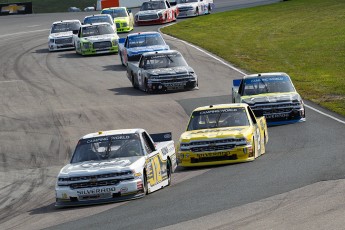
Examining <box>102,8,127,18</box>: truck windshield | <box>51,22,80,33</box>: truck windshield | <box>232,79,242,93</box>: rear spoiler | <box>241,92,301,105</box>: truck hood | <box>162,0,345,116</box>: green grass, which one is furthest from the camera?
<box>102,8,127,18</box>: truck windshield

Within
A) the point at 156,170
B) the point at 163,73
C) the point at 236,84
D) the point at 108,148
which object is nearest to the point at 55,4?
the point at 163,73

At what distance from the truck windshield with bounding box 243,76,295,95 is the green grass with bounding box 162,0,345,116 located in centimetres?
194

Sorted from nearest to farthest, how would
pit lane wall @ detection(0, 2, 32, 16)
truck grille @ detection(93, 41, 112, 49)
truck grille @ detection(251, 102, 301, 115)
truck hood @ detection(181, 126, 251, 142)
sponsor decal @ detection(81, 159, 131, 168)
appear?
1. sponsor decal @ detection(81, 159, 131, 168)
2. truck hood @ detection(181, 126, 251, 142)
3. truck grille @ detection(251, 102, 301, 115)
4. truck grille @ detection(93, 41, 112, 49)
5. pit lane wall @ detection(0, 2, 32, 16)

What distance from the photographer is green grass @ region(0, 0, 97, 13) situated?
8438 centimetres

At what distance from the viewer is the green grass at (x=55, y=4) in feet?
277

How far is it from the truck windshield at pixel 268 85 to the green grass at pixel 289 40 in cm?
194

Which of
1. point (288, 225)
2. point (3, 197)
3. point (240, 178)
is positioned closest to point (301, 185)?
point (240, 178)

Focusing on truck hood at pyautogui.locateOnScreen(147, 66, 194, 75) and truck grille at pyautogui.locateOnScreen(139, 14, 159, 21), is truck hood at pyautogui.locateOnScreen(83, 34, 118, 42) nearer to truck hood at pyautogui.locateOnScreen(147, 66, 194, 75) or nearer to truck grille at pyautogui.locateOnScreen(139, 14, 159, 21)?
truck hood at pyautogui.locateOnScreen(147, 66, 194, 75)

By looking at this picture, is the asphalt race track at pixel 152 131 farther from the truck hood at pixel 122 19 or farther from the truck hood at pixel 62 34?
the truck hood at pixel 122 19

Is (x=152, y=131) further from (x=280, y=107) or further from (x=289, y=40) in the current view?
(x=289, y=40)

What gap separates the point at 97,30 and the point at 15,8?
3271 cm

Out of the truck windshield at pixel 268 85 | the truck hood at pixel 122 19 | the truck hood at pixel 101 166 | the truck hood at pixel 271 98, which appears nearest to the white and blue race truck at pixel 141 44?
the truck windshield at pixel 268 85

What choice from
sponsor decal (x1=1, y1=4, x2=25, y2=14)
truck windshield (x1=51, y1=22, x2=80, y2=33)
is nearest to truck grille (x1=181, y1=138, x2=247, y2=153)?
truck windshield (x1=51, y1=22, x2=80, y2=33)

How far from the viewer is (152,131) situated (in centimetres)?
2920
